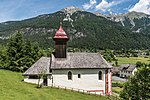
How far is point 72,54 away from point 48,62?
523 cm

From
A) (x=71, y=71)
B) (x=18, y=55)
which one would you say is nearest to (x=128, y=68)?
(x=18, y=55)

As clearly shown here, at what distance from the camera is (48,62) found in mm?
45969

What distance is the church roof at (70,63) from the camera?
44188mm

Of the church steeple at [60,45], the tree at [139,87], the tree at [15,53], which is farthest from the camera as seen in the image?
the tree at [15,53]

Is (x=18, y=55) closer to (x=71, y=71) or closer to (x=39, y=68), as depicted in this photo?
(x=39, y=68)

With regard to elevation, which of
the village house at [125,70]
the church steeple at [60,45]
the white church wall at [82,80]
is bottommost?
the village house at [125,70]

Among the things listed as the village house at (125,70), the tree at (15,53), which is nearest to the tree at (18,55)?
the tree at (15,53)

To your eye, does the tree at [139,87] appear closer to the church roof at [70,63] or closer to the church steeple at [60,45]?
the church roof at [70,63]

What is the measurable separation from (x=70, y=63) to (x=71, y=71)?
1607 mm

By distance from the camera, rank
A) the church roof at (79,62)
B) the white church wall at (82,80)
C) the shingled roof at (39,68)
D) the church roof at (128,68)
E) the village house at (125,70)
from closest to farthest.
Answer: the shingled roof at (39,68), the white church wall at (82,80), the church roof at (79,62), the village house at (125,70), the church roof at (128,68)

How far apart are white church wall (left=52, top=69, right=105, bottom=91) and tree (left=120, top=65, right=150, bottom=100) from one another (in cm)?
1930

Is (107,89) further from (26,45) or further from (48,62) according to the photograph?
(26,45)

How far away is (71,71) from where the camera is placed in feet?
148

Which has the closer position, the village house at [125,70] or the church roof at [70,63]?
the church roof at [70,63]
